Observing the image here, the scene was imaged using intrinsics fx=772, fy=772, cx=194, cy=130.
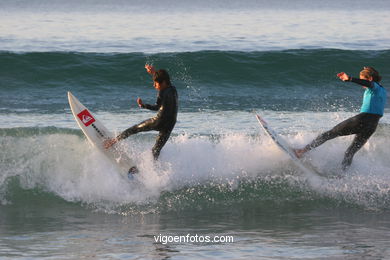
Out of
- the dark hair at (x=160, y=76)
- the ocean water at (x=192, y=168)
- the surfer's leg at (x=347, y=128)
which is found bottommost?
the ocean water at (x=192, y=168)

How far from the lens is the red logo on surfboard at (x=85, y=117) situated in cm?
1165

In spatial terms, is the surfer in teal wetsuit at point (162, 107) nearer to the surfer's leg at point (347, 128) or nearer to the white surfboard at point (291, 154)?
the white surfboard at point (291, 154)

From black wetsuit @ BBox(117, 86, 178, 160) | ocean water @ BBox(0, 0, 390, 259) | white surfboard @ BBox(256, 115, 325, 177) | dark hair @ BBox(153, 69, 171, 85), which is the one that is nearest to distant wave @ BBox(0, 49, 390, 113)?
ocean water @ BBox(0, 0, 390, 259)

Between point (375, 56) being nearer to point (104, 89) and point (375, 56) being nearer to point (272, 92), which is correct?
point (272, 92)

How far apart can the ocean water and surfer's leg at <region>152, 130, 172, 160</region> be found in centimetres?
17

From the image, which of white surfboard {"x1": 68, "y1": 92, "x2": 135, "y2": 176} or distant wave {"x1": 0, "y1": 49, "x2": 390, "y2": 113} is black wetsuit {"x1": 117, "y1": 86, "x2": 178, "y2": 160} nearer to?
white surfboard {"x1": 68, "y1": 92, "x2": 135, "y2": 176}

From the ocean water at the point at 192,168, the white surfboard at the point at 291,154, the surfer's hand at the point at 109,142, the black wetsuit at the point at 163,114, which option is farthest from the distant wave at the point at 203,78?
the black wetsuit at the point at 163,114

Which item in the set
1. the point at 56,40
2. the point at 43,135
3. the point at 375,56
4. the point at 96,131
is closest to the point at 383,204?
the point at 96,131

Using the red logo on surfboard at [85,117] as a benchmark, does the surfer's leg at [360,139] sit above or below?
below

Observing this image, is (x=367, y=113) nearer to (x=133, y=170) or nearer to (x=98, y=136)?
(x=133, y=170)

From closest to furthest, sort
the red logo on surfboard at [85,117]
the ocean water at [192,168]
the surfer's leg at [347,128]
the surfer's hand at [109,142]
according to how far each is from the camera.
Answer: the ocean water at [192,168] < the surfer's leg at [347,128] < the surfer's hand at [109,142] < the red logo on surfboard at [85,117]

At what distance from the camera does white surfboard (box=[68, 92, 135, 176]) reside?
11.5m

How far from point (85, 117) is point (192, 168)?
182 centimetres

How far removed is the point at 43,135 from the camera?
13.3 m
